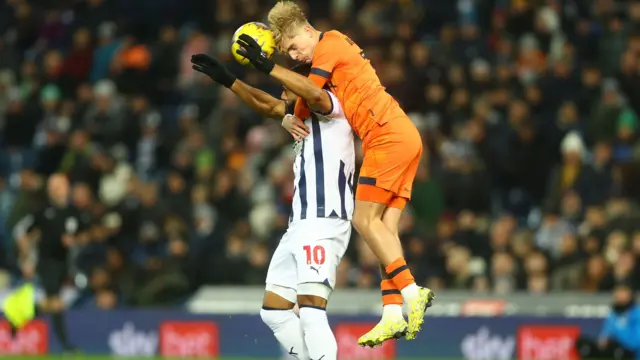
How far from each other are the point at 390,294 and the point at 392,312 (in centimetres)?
17

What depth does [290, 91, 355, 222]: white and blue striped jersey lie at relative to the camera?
8539 mm

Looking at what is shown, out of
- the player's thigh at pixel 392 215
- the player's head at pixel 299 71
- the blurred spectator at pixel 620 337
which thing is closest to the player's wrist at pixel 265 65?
the player's head at pixel 299 71

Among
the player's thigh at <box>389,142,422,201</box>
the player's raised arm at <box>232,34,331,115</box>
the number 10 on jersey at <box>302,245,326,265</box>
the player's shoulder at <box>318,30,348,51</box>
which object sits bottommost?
the number 10 on jersey at <box>302,245,326,265</box>

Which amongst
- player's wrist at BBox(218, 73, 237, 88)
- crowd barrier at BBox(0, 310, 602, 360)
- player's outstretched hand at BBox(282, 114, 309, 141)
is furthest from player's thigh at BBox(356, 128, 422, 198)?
crowd barrier at BBox(0, 310, 602, 360)

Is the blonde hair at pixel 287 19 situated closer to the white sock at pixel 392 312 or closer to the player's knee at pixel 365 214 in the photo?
the player's knee at pixel 365 214

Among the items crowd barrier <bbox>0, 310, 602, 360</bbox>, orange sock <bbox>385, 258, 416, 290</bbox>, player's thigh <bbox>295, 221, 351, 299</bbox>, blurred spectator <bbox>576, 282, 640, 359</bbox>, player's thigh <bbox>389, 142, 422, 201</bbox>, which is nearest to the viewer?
player's thigh <bbox>295, 221, 351, 299</bbox>

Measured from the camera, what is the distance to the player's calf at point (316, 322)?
830 cm

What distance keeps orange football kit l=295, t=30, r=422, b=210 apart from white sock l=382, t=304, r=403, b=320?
2.31ft

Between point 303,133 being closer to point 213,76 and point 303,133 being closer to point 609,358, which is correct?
point 213,76

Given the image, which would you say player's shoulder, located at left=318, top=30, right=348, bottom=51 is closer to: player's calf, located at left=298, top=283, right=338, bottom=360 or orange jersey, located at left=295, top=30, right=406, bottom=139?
orange jersey, located at left=295, top=30, right=406, bottom=139

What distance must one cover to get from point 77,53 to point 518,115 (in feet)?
24.7

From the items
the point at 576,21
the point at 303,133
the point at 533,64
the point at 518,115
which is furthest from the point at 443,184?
the point at 303,133

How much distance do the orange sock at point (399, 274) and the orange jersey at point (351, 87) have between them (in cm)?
91

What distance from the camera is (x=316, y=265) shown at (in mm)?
8383
